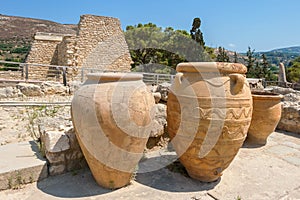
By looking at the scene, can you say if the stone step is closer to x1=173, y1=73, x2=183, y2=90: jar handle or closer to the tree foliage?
x1=173, y1=73, x2=183, y2=90: jar handle

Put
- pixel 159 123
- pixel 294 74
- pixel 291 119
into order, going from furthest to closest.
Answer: pixel 294 74 → pixel 291 119 → pixel 159 123

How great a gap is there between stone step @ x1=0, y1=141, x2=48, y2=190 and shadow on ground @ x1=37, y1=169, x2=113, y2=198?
0.12m

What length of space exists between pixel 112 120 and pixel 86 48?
1110 cm

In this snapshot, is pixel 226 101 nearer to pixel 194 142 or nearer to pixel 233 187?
pixel 194 142

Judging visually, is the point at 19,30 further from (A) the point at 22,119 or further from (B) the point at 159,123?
(B) the point at 159,123

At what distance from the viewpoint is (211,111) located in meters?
2.00

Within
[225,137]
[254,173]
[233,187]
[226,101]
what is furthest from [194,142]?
[254,173]

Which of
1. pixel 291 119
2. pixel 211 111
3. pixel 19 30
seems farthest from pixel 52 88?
pixel 19 30

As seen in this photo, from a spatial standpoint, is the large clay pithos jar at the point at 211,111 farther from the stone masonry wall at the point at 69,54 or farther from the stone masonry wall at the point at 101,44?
the stone masonry wall at the point at 101,44

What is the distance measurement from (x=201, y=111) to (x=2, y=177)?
196 centimetres

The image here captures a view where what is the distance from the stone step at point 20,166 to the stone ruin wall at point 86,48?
29.4ft

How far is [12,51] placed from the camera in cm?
2986

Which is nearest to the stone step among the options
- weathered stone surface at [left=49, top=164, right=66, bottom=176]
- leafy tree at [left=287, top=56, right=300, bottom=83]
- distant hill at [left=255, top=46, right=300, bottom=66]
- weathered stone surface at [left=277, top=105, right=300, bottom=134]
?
weathered stone surface at [left=49, top=164, right=66, bottom=176]

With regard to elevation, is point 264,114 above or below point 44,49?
below
